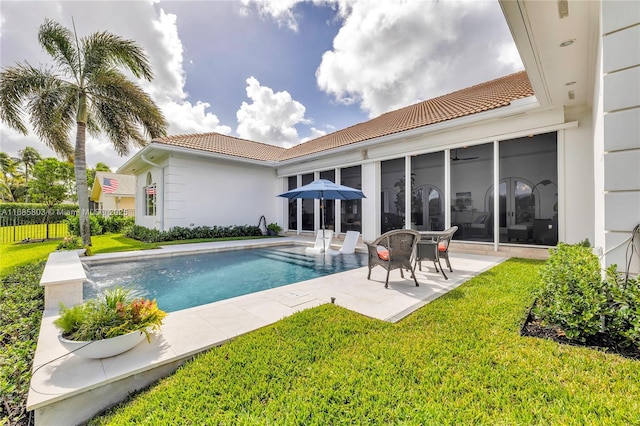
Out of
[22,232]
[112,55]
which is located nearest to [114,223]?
[22,232]

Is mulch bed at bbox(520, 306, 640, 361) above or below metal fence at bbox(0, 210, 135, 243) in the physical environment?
below

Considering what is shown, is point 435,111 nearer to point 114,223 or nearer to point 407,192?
point 407,192

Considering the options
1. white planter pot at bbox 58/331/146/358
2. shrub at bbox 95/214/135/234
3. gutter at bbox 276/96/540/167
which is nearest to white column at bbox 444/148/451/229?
gutter at bbox 276/96/540/167

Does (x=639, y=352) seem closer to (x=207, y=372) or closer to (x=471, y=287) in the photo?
(x=471, y=287)

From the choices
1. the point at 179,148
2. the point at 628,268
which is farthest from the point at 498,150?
the point at 179,148

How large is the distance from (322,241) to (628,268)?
8365 millimetres

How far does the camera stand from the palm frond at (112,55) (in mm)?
10336

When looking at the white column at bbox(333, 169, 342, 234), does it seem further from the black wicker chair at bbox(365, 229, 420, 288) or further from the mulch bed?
the mulch bed

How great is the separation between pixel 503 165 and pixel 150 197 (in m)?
17.4

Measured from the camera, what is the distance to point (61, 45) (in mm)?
10055

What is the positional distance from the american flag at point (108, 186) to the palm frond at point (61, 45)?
1733 centimetres

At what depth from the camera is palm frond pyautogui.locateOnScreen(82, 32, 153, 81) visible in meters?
10.3

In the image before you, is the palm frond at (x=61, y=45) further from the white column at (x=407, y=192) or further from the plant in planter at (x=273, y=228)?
the white column at (x=407, y=192)

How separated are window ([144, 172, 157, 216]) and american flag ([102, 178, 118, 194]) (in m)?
11.3
